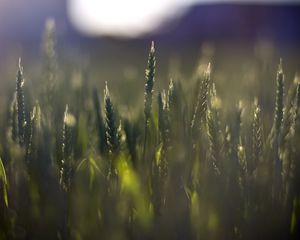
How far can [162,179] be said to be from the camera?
713 millimetres

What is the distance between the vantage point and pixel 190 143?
75 cm

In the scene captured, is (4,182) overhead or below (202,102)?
below

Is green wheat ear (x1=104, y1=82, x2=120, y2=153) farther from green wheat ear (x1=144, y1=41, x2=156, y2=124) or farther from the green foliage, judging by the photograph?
the green foliage

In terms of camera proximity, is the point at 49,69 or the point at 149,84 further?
the point at 49,69

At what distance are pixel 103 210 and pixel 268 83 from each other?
2.17 feet

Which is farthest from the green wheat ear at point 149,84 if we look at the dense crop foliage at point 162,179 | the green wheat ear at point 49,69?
the green wheat ear at point 49,69

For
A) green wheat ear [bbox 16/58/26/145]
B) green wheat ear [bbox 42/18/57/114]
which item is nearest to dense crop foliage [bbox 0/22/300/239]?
green wheat ear [bbox 16/58/26/145]

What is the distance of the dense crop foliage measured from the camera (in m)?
0.70

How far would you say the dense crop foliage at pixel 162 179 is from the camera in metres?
0.70

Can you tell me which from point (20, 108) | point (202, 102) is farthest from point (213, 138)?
point (20, 108)

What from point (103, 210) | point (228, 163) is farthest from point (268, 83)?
point (103, 210)

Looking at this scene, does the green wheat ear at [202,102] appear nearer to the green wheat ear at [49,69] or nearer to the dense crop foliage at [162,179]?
the dense crop foliage at [162,179]

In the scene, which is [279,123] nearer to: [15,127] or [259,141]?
[259,141]

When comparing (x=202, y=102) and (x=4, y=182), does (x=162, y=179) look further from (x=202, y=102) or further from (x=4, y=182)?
(x=4, y=182)
